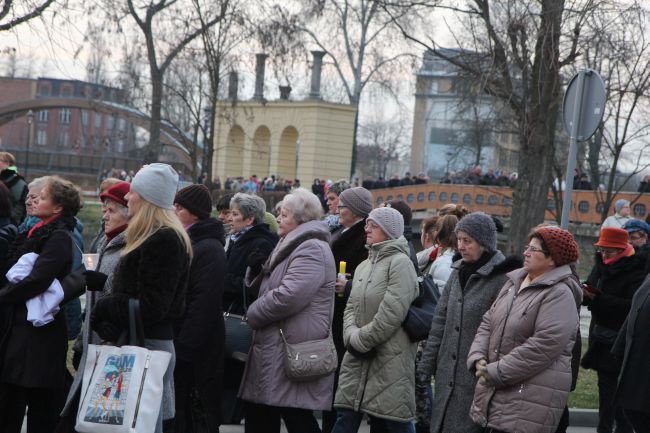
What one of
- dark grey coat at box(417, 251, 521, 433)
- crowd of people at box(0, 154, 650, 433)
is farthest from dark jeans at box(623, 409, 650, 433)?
dark grey coat at box(417, 251, 521, 433)

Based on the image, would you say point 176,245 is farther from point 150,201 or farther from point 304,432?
point 304,432

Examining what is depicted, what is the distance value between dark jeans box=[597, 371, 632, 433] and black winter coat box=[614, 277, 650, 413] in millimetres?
1467

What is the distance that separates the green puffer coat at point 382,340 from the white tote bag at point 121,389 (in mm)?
2137

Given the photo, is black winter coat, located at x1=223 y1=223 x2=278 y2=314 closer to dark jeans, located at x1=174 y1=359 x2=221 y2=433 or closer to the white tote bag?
dark jeans, located at x1=174 y1=359 x2=221 y2=433

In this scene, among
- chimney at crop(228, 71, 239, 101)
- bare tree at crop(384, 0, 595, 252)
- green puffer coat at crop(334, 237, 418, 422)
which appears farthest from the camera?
chimney at crop(228, 71, 239, 101)

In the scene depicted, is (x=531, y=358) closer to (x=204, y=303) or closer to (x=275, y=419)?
(x=275, y=419)

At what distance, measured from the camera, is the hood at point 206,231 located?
6.62 meters

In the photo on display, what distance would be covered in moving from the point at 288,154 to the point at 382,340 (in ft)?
157

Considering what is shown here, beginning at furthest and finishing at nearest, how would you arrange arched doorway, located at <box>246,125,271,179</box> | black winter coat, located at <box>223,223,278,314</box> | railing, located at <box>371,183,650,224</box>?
arched doorway, located at <box>246,125,271,179</box> → railing, located at <box>371,183,650,224</box> → black winter coat, located at <box>223,223,278,314</box>

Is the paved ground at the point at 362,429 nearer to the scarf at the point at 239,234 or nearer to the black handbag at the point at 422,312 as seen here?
the scarf at the point at 239,234

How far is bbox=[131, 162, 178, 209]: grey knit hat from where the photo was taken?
5512 millimetres

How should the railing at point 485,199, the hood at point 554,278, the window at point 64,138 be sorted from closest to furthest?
1. the hood at point 554,278
2. the railing at point 485,199
3. the window at point 64,138

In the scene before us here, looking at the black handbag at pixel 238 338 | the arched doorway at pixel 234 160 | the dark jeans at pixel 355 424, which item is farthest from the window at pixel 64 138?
the dark jeans at pixel 355 424

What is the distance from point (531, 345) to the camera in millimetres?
6027
